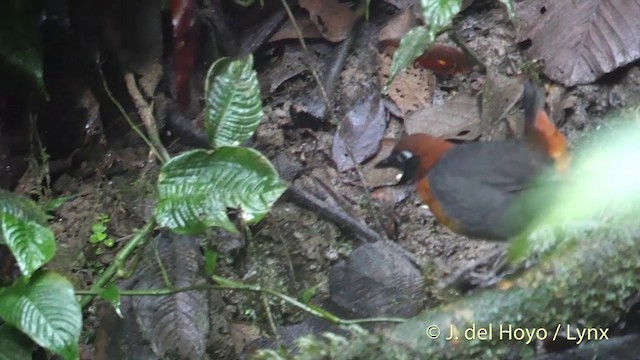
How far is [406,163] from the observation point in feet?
6.71

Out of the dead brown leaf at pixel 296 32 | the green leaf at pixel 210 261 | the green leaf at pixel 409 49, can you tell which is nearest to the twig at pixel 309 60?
the dead brown leaf at pixel 296 32

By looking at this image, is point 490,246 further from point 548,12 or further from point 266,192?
point 548,12

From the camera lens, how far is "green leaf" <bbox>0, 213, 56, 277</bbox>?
79.4 inches

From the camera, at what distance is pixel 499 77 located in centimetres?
230

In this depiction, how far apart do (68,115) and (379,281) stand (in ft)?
3.79

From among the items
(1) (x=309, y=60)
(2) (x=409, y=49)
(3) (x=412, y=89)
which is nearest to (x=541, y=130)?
(2) (x=409, y=49)

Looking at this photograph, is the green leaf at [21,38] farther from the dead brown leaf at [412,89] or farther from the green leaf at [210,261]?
the dead brown leaf at [412,89]

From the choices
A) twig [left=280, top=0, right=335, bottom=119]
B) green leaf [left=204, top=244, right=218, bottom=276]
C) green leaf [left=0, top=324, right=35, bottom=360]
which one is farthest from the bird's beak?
green leaf [left=0, top=324, right=35, bottom=360]

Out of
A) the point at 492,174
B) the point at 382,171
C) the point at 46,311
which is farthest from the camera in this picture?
the point at 382,171

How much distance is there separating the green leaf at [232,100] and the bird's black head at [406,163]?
0.32m

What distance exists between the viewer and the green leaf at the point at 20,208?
2.14 meters

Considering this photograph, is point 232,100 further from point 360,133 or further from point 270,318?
point 270,318

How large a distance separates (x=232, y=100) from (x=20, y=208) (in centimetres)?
56

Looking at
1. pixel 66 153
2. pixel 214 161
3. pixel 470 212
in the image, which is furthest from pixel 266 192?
pixel 66 153
